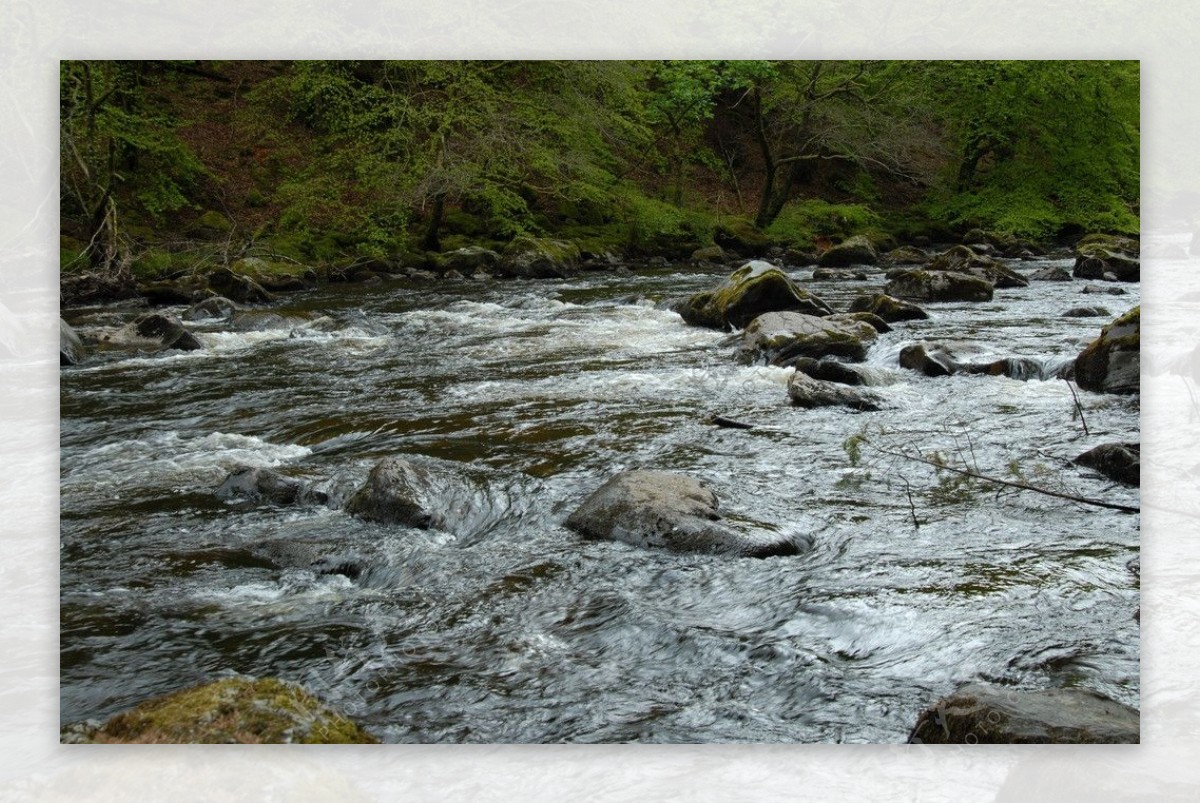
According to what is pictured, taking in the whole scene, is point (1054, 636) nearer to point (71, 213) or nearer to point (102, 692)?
point (102, 692)

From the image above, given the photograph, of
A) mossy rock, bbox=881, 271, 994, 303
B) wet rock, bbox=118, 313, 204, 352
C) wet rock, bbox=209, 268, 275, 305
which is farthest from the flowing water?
mossy rock, bbox=881, 271, 994, 303

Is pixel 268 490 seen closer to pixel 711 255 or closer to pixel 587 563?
pixel 587 563

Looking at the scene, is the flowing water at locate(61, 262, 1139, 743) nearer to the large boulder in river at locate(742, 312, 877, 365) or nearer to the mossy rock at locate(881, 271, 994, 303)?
the large boulder in river at locate(742, 312, 877, 365)

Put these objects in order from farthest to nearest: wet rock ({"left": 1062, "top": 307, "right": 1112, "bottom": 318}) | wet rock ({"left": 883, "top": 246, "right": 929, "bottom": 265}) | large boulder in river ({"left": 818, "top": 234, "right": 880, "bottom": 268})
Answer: large boulder in river ({"left": 818, "top": 234, "right": 880, "bottom": 268}) < wet rock ({"left": 883, "top": 246, "right": 929, "bottom": 265}) < wet rock ({"left": 1062, "top": 307, "right": 1112, "bottom": 318})

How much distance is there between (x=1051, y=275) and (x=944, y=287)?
1343 millimetres

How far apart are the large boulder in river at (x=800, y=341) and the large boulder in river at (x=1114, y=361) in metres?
1.70

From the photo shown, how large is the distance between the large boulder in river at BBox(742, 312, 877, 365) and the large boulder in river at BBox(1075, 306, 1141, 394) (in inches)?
67.1

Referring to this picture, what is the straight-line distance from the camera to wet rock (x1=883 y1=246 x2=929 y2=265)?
11.1 meters

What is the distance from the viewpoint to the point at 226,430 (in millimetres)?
5684

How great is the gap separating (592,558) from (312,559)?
1.05m

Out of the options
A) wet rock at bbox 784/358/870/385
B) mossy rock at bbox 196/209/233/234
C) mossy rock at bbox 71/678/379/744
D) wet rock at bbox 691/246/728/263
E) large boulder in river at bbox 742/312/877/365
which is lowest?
mossy rock at bbox 71/678/379/744

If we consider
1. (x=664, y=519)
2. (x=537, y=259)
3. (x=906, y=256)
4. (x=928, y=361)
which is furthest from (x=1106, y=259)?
(x=537, y=259)

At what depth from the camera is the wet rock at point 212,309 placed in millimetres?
9164

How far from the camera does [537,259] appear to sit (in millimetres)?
12328
